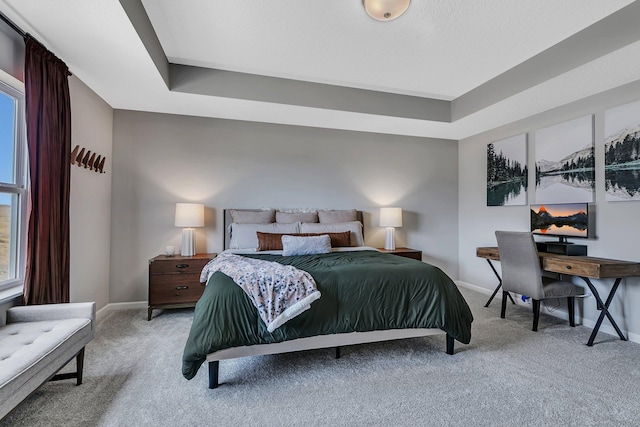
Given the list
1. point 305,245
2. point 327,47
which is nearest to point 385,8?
point 327,47

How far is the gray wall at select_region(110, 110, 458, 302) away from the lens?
3.80 metres

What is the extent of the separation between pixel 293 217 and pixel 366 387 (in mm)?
2437

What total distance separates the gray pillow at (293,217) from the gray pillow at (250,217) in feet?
Result: 0.39

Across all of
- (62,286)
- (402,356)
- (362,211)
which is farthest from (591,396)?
(62,286)

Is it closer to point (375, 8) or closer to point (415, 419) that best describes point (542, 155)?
point (375, 8)

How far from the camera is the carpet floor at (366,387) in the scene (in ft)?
5.69

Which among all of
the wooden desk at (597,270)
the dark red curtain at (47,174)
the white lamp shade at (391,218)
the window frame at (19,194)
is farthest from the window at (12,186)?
the wooden desk at (597,270)

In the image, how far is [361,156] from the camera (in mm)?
4660

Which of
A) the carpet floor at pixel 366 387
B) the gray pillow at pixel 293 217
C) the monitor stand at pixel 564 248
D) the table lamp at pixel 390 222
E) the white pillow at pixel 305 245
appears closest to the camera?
the carpet floor at pixel 366 387

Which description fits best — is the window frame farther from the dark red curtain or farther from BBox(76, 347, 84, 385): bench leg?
BBox(76, 347, 84, 385): bench leg

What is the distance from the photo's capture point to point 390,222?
439 centimetres

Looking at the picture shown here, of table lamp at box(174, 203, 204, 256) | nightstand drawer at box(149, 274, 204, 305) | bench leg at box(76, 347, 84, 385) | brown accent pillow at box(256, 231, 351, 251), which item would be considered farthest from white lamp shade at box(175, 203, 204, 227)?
bench leg at box(76, 347, 84, 385)

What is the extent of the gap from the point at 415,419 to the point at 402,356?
0.77 meters

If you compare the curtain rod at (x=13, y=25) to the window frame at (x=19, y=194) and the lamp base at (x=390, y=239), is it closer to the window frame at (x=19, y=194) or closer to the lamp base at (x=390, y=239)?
the window frame at (x=19, y=194)
